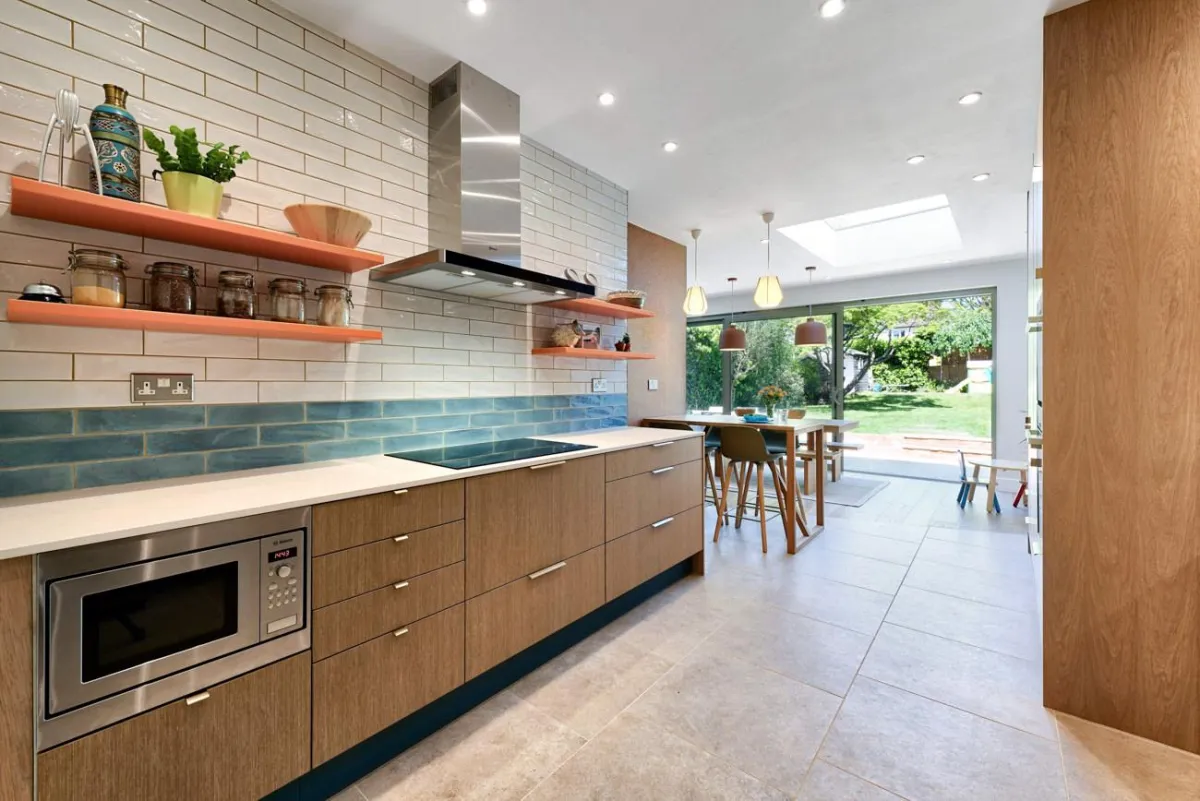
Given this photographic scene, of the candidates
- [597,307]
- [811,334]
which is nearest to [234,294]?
[597,307]

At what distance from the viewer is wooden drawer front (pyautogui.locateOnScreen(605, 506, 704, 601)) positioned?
2.49 m

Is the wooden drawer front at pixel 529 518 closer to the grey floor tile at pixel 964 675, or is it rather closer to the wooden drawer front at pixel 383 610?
the wooden drawer front at pixel 383 610

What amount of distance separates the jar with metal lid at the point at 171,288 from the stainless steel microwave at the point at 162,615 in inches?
29.5

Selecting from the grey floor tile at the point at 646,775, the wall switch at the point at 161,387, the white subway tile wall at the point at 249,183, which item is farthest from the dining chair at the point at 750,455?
the wall switch at the point at 161,387

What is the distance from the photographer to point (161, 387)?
5.23ft

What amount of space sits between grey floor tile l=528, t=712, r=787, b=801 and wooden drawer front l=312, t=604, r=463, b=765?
1.57ft

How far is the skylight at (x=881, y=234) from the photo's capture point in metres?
4.89

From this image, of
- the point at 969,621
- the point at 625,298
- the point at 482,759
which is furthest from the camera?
the point at 625,298

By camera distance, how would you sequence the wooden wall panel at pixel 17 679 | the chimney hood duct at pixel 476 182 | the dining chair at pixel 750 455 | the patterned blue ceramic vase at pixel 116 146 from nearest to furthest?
the wooden wall panel at pixel 17 679
the patterned blue ceramic vase at pixel 116 146
the chimney hood duct at pixel 476 182
the dining chair at pixel 750 455

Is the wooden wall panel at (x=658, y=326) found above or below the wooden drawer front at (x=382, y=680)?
above

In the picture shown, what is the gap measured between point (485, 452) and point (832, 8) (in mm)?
2209

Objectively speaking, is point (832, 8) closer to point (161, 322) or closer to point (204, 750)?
point (161, 322)

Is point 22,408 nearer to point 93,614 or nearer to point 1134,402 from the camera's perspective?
point 93,614

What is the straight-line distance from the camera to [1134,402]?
1.71 metres
